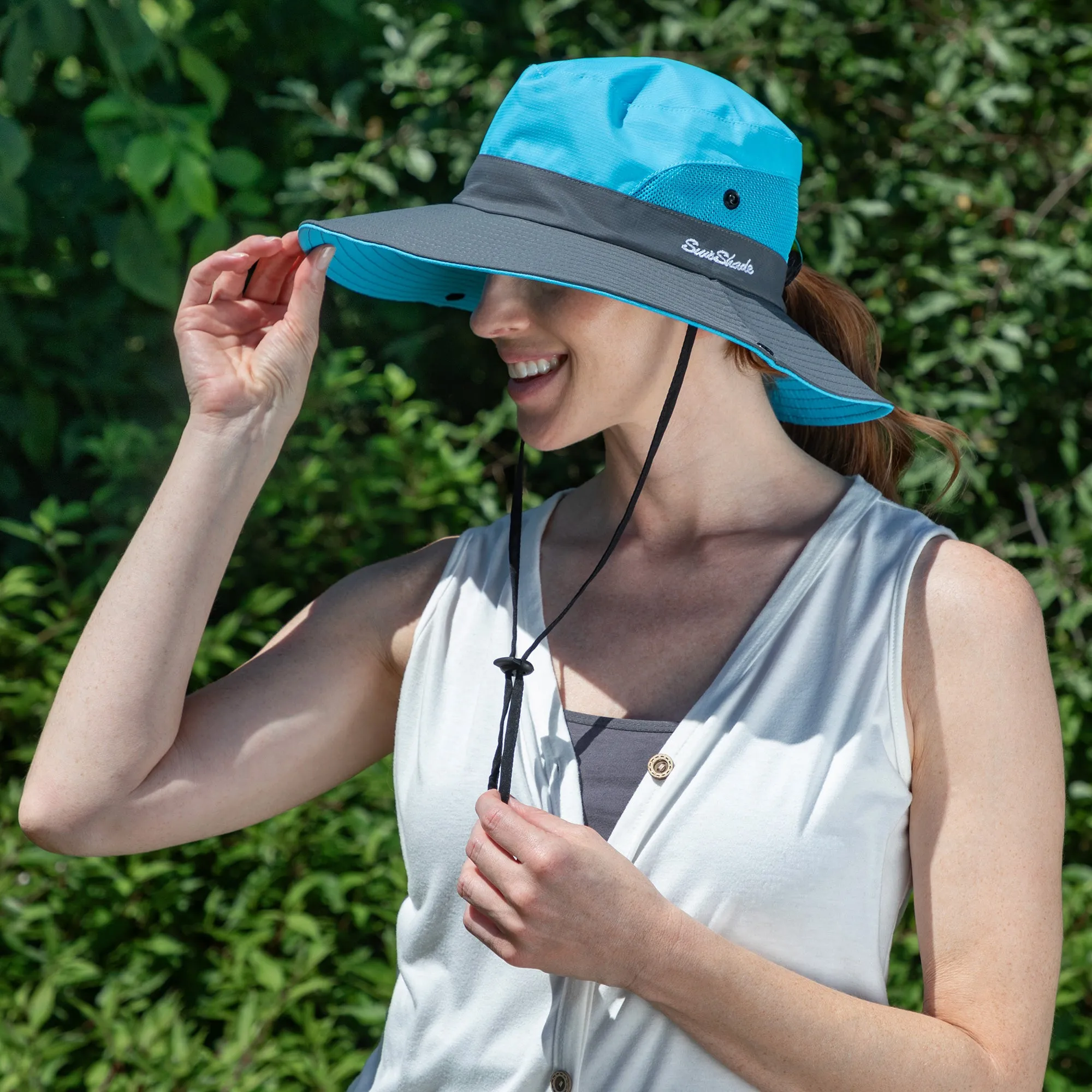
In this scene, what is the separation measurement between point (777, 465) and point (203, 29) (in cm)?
203

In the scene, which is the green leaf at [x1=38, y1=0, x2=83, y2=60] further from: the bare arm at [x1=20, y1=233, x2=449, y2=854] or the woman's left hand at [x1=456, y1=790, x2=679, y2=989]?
the woman's left hand at [x1=456, y1=790, x2=679, y2=989]

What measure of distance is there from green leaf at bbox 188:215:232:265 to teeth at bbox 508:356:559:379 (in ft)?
4.58

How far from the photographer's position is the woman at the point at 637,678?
131 cm

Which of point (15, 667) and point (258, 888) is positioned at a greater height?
point (15, 667)

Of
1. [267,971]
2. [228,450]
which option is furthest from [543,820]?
[267,971]

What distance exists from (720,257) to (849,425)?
1.29 feet

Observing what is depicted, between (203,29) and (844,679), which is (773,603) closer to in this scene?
(844,679)

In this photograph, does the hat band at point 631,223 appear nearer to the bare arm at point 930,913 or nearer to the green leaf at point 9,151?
the bare arm at point 930,913

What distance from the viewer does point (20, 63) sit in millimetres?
2480

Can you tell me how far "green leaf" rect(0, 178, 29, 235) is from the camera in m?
2.46

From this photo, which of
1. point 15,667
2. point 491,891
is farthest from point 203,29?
point 491,891

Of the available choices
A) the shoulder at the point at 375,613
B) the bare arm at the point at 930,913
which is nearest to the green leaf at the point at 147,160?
the shoulder at the point at 375,613

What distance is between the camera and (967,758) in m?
1.33

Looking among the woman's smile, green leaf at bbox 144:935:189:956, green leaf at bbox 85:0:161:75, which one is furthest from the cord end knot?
green leaf at bbox 85:0:161:75
